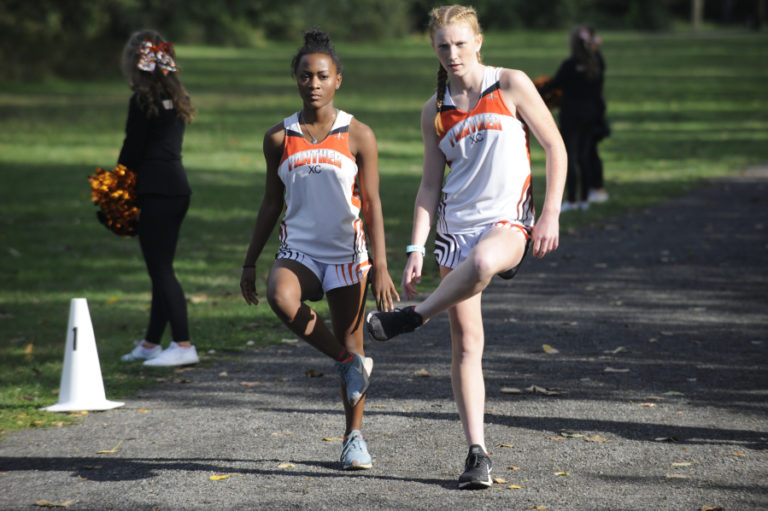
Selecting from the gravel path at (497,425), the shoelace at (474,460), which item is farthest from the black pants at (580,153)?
the shoelace at (474,460)

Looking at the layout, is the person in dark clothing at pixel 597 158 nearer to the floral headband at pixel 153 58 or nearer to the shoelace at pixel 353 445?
the floral headband at pixel 153 58

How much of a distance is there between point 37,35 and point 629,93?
2216 centimetres

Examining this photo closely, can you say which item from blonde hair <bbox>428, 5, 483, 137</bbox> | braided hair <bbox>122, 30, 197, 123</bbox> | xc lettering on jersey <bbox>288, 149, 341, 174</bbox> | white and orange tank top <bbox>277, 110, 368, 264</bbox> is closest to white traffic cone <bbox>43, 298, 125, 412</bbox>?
braided hair <bbox>122, 30, 197, 123</bbox>

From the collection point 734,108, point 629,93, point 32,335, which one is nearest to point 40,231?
point 32,335

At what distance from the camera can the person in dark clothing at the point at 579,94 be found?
42.7ft

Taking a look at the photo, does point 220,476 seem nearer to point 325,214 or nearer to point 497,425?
point 325,214

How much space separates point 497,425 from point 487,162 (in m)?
1.88

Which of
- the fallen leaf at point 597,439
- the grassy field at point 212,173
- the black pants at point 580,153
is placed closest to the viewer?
the fallen leaf at point 597,439

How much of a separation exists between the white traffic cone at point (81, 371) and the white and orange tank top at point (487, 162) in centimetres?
290

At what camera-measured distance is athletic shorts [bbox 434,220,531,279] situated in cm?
459

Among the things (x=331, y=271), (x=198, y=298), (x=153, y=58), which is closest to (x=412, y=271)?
(x=331, y=271)

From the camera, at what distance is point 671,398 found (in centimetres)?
629

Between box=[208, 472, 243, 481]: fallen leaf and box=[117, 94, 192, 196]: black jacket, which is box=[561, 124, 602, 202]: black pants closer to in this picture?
box=[117, 94, 192, 196]: black jacket

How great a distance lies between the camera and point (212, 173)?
710 inches
